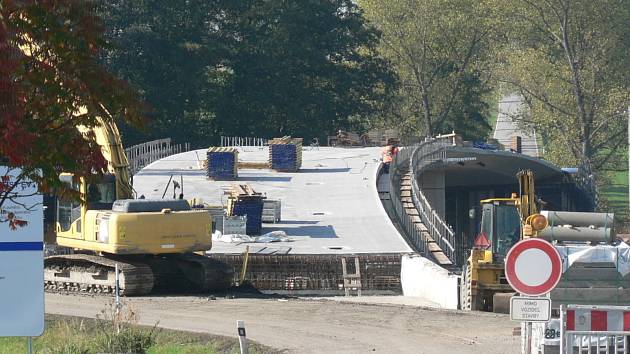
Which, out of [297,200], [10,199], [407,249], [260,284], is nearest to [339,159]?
[297,200]

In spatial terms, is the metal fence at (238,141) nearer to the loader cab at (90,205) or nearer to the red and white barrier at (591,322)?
the loader cab at (90,205)

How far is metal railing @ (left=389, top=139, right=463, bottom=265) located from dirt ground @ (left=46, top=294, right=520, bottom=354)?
18.0m

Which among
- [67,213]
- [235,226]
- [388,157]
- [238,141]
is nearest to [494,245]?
[67,213]

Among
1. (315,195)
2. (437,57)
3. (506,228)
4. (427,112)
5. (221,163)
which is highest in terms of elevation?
(437,57)

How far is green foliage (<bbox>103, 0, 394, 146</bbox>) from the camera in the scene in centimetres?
8869

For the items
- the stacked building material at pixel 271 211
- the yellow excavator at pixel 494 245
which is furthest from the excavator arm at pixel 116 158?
the stacked building material at pixel 271 211

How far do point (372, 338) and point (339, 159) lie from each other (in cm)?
4601

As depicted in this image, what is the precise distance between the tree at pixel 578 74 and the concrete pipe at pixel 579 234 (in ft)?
210

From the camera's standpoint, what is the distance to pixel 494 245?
104 feet

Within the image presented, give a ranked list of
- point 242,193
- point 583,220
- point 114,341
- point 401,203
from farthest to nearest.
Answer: point 401,203 < point 242,193 < point 583,220 < point 114,341

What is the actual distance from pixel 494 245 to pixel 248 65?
64732 millimetres

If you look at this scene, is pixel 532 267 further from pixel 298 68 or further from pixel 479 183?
pixel 298 68

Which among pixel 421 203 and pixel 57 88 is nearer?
pixel 57 88

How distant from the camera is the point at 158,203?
1251 inches
